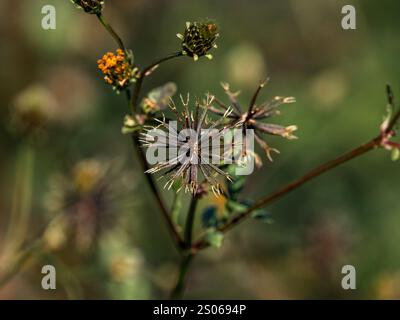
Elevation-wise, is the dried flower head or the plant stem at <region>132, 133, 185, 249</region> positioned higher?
the dried flower head

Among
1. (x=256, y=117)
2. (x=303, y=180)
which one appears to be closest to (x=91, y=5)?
(x=256, y=117)

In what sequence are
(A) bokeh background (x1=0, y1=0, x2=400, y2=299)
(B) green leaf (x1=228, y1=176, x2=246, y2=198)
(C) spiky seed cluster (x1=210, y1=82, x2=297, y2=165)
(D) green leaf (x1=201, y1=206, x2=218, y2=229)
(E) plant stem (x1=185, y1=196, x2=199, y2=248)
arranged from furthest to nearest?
(A) bokeh background (x1=0, y1=0, x2=400, y2=299), (D) green leaf (x1=201, y1=206, x2=218, y2=229), (B) green leaf (x1=228, y1=176, x2=246, y2=198), (E) plant stem (x1=185, y1=196, x2=199, y2=248), (C) spiky seed cluster (x1=210, y1=82, x2=297, y2=165)

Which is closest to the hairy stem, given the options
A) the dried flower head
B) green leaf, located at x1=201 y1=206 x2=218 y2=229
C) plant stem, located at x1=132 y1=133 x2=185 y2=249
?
plant stem, located at x1=132 y1=133 x2=185 y2=249

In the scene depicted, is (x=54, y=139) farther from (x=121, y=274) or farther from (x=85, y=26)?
(x=121, y=274)

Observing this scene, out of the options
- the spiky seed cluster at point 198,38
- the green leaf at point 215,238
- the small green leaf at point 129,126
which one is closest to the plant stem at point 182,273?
the green leaf at point 215,238

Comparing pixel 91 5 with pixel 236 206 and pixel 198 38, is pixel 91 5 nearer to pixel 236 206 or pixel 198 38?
pixel 198 38

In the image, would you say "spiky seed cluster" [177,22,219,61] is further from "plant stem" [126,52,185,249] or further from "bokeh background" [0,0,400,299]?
"bokeh background" [0,0,400,299]

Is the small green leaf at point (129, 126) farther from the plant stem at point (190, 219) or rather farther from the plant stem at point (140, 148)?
the plant stem at point (190, 219)
